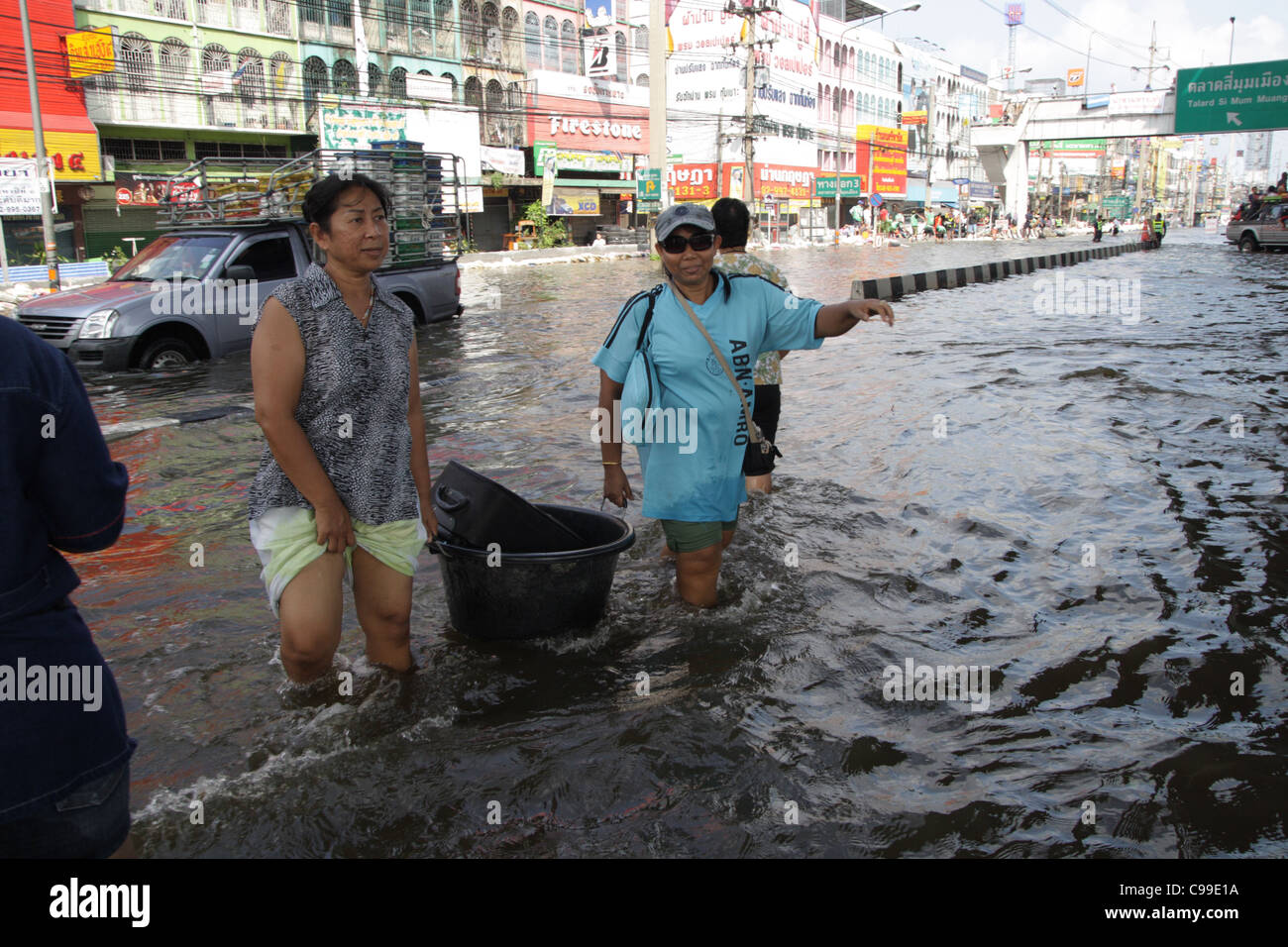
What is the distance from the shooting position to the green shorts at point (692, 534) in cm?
402

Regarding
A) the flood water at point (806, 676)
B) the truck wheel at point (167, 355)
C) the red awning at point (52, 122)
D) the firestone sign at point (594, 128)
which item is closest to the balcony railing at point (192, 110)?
the red awning at point (52, 122)

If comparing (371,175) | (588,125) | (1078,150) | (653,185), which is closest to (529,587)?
(371,175)

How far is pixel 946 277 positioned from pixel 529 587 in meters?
23.2

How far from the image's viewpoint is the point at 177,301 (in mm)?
10766

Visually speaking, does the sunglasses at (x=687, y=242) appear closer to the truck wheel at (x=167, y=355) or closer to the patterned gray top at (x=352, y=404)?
the patterned gray top at (x=352, y=404)

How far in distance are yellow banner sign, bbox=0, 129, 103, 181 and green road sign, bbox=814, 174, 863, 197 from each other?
51.9 meters

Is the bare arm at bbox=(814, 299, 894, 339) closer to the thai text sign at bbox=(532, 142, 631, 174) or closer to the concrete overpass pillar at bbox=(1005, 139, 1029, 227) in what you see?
the thai text sign at bbox=(532, 142, 631, 174)

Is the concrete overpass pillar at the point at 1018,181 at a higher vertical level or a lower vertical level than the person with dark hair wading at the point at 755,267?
higher

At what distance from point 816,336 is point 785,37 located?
70.8 meters

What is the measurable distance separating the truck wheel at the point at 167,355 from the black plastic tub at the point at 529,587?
27.4ft

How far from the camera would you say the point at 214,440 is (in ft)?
27.2

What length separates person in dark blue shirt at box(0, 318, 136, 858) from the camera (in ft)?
5.65

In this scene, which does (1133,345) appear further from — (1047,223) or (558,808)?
(1047,223)
